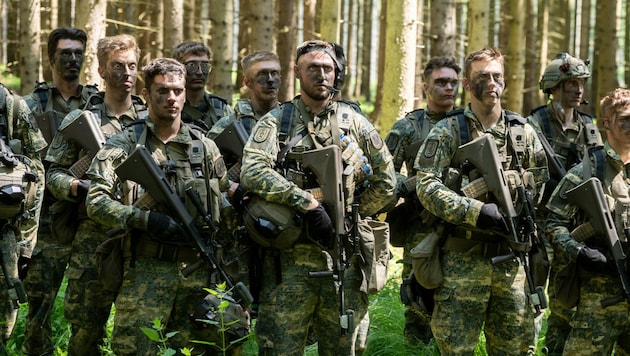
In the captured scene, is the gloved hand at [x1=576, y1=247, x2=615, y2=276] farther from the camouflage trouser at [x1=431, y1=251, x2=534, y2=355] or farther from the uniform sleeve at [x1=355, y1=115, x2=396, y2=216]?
the uniform sleeve at [x1=355, y1=115, x2=396, y2=216]

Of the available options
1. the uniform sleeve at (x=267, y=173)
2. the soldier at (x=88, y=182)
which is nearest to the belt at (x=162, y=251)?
the uniform sleeve at (x=267, y=173)

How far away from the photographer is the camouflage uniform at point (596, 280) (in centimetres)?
603

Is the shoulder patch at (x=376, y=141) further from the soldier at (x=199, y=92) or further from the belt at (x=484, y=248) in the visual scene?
the soldier at (x=199, y=92)

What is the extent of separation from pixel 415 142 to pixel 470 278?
2128mm

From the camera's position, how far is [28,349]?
7234 millimetres

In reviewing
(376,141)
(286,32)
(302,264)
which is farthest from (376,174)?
(286,32)

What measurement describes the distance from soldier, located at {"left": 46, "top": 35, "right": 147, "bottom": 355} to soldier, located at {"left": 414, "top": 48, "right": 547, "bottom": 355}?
236cm

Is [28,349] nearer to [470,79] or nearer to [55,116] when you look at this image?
[55,116]

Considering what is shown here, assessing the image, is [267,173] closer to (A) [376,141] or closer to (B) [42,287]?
(A) [376,141]

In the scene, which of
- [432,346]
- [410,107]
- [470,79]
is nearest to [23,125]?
[470,79]

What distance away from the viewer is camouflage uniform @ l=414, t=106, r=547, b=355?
5.96 m

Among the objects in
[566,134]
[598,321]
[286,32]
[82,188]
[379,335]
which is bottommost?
[379,335]

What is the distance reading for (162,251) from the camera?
5816 mm

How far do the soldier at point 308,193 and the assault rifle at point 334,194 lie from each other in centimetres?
5
